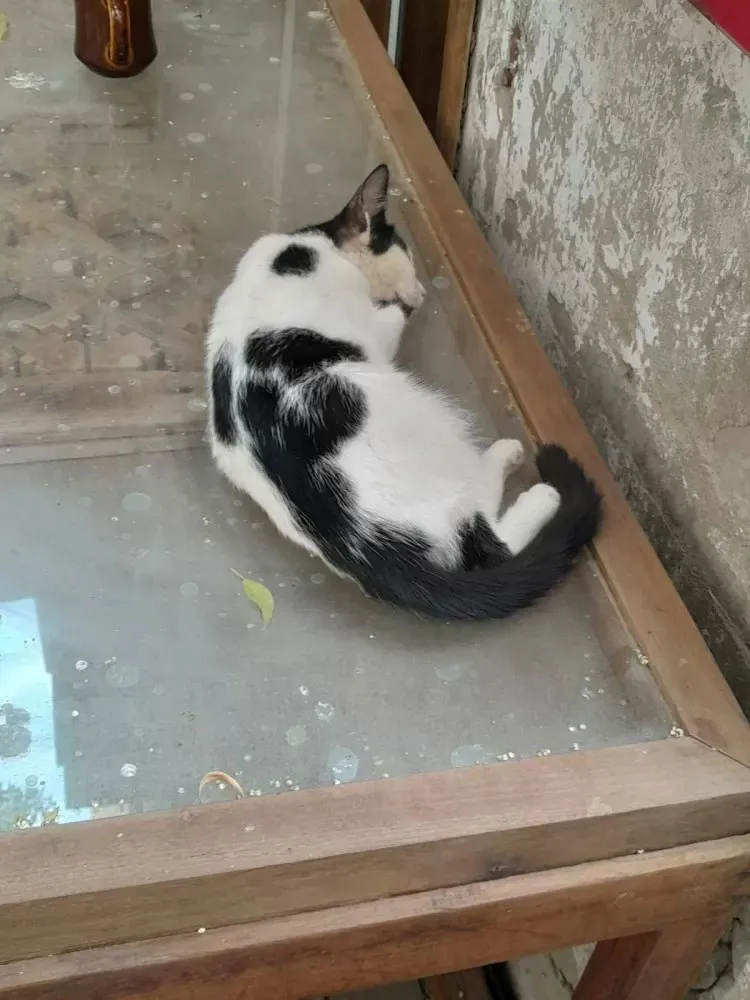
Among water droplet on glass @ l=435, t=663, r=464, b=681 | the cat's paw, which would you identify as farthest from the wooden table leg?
the cat's paw

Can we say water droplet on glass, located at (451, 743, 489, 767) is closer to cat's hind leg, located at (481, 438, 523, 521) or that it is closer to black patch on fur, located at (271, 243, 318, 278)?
cat's hind leg, located at (481, 438, 523, 521)

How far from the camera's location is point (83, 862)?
52cm

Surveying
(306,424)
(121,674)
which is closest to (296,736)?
(121,674)

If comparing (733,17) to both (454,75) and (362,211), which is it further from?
(454,75)

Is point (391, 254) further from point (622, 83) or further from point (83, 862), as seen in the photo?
point (83, 862)

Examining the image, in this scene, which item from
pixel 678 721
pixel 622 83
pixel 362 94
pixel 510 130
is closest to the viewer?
pixel 678 721

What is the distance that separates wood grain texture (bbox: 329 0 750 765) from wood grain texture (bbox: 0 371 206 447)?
0.97ft

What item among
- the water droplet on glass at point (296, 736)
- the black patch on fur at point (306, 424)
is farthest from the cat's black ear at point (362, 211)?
the water droplet on glass at point (296, 736)

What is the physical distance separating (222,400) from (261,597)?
6.9 inches

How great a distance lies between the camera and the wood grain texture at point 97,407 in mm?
792

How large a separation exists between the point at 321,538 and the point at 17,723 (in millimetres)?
237

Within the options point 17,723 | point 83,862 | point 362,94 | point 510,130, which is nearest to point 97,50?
point 362,94

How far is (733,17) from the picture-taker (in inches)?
26.0

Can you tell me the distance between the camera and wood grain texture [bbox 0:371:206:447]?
79 cm
